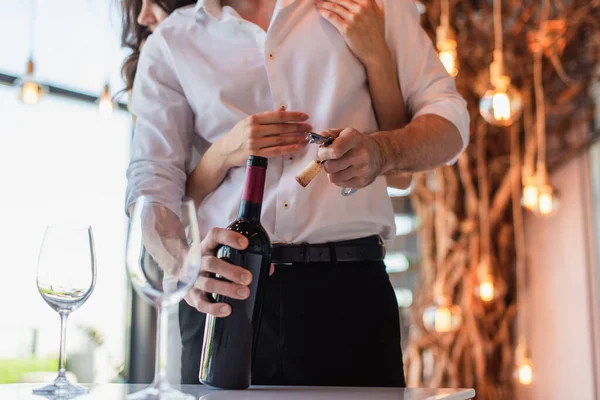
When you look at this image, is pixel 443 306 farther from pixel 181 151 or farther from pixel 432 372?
pixel 181 151

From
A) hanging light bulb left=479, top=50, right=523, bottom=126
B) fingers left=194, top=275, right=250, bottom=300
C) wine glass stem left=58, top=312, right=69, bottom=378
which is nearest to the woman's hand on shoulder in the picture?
fingers left=194, top=275, right=250, bottom=300

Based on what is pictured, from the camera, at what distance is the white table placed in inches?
31.9

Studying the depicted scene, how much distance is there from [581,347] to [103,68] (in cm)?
285

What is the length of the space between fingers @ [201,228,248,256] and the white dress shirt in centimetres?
28

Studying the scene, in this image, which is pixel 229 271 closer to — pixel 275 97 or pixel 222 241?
pixel 222 241

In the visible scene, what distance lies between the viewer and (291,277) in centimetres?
117

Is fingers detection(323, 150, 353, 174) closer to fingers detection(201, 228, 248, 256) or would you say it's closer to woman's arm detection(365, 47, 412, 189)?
fingers detection(201, 228, 248, 256)

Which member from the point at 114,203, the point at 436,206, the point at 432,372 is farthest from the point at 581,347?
the point at 114,203

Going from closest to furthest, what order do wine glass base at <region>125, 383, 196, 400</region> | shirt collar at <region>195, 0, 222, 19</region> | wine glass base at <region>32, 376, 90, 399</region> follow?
wine glass base at <region>125, 383, 196, 400</region>, wine glass base at <region>32, 376, 90, 399</region>, shirt collar at <region>195, 0, 222, 19</region>

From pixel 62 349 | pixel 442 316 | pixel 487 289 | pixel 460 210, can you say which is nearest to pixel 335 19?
pixel 62 349

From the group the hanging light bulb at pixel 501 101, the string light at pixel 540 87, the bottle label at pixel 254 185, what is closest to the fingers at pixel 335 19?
the bottle label at pixel 254 185

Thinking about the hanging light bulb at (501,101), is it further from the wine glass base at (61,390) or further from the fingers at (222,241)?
the wine glass base at (61,390)

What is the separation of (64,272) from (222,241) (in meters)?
0.20

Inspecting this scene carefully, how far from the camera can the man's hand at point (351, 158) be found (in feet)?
3.19
